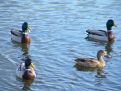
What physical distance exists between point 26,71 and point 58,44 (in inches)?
218

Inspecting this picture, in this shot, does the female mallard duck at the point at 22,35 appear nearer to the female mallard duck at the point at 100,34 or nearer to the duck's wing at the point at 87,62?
the female mallard duck at the point at 100,34

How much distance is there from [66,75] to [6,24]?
10308mm

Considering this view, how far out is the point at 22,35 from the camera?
30.4m

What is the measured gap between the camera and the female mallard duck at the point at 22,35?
29.9 meters

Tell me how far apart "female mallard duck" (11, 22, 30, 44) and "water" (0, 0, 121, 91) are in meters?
0.43

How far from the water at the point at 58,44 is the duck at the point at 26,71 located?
28 centimetres

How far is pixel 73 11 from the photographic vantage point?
1463 inches

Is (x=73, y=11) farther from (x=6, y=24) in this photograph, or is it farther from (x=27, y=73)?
(x=27, y=73)

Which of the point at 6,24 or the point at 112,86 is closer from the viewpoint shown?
the point at 112,86

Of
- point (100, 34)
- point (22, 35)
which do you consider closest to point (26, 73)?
point (22, 35)

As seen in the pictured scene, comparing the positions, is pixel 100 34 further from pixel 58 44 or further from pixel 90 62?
pixel 90 62

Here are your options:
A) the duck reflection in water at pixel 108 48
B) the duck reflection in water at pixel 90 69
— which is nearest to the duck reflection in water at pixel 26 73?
the duck reflection in water at pixel 90 69

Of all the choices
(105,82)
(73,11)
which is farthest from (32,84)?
(73,11)

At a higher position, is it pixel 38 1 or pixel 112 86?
pixel 38 1
